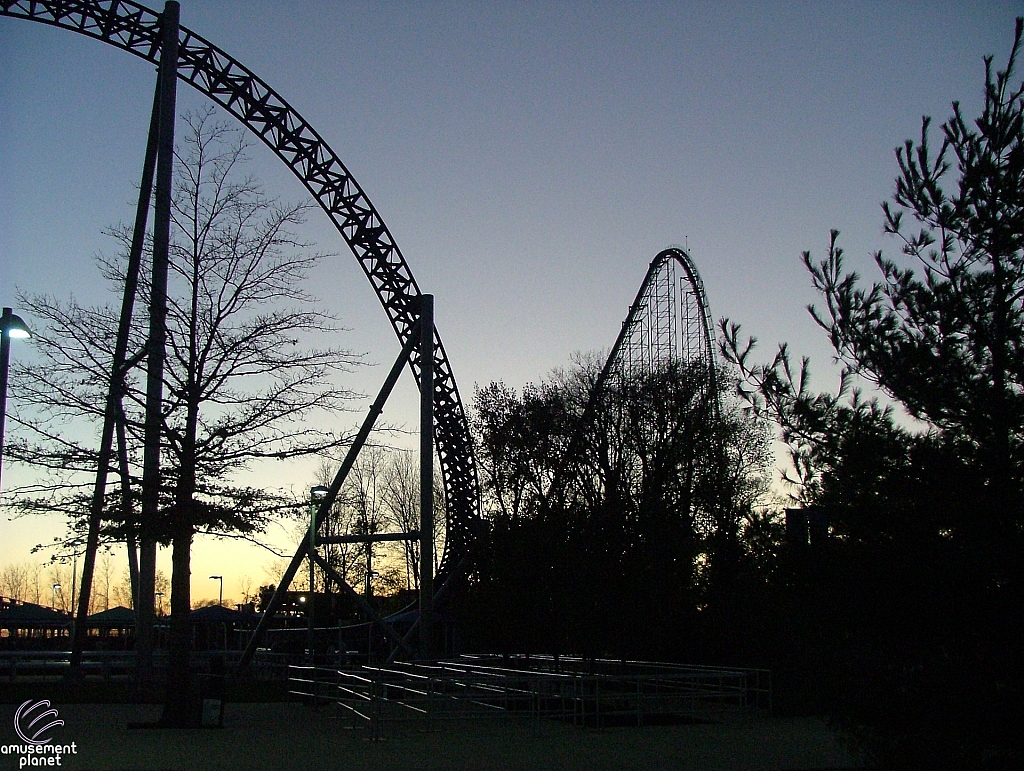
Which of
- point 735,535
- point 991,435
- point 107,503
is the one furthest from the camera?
point 107,503

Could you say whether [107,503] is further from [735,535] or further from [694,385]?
[694,385]

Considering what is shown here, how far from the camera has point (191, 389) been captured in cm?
1448

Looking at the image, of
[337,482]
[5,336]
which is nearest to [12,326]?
[5,336]

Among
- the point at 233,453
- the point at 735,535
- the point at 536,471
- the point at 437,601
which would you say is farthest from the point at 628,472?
the point at 735,535

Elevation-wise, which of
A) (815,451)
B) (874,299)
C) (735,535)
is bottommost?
(735,535)

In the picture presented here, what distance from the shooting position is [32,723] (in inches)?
497

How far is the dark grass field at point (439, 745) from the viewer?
10.9 meters

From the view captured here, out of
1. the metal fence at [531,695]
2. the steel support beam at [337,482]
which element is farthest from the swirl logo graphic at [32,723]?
the steel support beam at [337,482]

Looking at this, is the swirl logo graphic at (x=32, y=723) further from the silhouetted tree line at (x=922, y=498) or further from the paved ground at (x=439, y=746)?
the silhouetted tree line at (x=922, y=498)

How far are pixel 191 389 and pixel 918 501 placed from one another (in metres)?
10.1

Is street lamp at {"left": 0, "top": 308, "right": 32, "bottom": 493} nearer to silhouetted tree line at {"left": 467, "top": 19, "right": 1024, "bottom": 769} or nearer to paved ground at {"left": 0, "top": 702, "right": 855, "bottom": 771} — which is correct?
paved ground at {"left": 0, "top": 702, "right": 855, "bottom": 771}

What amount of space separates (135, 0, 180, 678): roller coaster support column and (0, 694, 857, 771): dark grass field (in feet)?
5.59

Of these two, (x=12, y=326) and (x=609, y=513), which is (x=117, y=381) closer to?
(x=12, y=326)

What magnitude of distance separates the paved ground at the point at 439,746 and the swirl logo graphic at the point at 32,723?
169 mm
